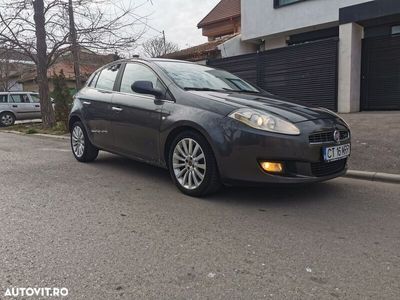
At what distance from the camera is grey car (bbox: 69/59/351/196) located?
4.00m

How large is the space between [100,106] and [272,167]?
9.99ft

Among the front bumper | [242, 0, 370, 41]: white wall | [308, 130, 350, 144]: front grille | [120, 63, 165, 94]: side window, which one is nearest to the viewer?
the front bumper

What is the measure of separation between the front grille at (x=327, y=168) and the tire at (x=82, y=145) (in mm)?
3783

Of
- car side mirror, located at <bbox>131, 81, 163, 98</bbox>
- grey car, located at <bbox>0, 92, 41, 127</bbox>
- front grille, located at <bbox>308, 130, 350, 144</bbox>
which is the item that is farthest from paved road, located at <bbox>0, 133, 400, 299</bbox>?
grey car, located at <bbox>0, 92, 41, 127</bbox>

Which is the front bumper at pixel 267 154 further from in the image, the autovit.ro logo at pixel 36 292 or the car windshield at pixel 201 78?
the autovit.ro logo at pixel 36 292

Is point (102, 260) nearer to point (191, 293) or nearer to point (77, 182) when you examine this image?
point (191, 293)

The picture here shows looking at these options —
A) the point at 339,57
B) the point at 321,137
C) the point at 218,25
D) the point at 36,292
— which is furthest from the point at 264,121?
the point at 218,25

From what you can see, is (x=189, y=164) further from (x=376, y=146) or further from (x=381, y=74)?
(x=381, y=74)

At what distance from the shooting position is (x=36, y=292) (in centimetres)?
247

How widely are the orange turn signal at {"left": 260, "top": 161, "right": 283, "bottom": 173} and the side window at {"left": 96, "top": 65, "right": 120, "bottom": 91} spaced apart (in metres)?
2.89

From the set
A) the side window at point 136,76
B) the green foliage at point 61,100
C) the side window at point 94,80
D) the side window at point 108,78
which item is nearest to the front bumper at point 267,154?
the side window at point 136,76

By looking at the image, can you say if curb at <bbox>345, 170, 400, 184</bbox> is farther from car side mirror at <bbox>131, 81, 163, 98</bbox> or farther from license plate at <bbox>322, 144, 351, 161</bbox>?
car side mirror at <bbox>131, 81, 163, 98</bbox>

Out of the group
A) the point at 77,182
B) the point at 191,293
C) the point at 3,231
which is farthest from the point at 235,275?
the point at 77,182

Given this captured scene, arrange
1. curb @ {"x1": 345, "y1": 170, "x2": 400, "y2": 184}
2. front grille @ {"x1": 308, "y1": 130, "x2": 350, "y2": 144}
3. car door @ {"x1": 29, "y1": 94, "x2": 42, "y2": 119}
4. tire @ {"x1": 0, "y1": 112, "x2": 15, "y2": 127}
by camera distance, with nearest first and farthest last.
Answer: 1. front grille @ {"x1": 308, "y1": 130, "x2": 350, "y2": 144}
2. curb @ {"x1": 345, "y1": 170, "x2": 400, "y2": 184}
3. tire @ {"x1": 0, "y1": 112, "x2": 15, "y2": 127}
4. car door @ {"x1": 29, "y1": 94, "x2": 42, "y2": 119}
